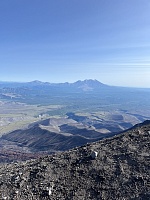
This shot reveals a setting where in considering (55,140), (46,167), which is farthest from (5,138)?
(46,167)

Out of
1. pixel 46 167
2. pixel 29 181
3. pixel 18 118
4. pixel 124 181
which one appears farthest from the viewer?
pixel 18 118

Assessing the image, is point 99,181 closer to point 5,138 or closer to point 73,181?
point 73,181

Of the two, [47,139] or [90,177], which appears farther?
[47,139]

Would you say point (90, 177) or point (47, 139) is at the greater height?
point (90, 177)

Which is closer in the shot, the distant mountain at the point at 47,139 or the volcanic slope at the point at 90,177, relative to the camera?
the volcanic slope at the point at 90,177

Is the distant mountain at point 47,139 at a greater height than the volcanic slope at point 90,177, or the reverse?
the volcanic slope at point 90,177

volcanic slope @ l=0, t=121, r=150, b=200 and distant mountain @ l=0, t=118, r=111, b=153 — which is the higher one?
volcanic slope @ l=0, t=121, r=150, b=200

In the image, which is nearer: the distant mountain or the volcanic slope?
the volcanic slope

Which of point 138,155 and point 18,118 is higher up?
point 138,155
